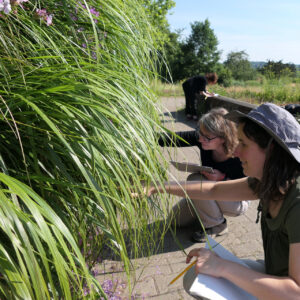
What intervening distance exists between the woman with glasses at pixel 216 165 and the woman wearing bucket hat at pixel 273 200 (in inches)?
50.0

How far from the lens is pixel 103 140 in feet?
3.81

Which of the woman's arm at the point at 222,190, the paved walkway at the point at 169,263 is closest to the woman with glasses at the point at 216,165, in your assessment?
the paved walkway at the point at 169,263

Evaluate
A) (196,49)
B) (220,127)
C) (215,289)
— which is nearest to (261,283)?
(215,289)

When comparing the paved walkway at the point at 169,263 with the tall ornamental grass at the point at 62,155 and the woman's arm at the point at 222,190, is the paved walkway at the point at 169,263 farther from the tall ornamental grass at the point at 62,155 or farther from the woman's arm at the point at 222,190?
the tall ornamental grass at the point at 62,155

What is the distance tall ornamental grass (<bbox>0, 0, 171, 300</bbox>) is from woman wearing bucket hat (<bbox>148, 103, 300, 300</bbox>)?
1.01 feet

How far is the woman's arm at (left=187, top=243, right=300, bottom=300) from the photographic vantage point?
53.1 inches

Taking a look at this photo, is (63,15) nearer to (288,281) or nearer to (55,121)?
(55,121)

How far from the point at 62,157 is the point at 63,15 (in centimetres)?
80

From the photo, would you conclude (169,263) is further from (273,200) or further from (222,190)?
(273,200)

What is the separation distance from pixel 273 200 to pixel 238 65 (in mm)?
53984

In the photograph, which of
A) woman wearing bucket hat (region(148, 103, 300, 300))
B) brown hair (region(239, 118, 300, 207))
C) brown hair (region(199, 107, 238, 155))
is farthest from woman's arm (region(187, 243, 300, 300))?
brown hair (region(199, 107, 238, 155))

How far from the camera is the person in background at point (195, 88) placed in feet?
30.5

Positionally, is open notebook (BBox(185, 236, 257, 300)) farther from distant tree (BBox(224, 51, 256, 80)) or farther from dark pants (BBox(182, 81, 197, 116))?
distant tree (BBox(224, 51, 256, 80))

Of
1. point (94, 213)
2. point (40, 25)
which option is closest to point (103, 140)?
point (94, 213)
